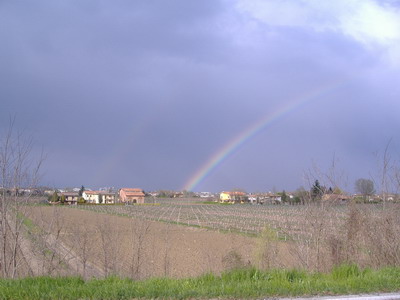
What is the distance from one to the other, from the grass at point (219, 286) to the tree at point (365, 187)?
6493 mm

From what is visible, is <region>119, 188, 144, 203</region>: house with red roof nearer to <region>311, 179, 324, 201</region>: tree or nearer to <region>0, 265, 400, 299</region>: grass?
<region>311, 179, 324, 201</region>: tree

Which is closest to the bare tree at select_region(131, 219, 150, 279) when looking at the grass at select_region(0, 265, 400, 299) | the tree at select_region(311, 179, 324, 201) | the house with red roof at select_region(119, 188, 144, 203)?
the house with red roof at select_region(119, 188, 144, 203)

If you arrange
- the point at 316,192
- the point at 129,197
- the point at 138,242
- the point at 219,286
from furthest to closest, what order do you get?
the point at 129,197 → the point at 138,242 → the point at 316,192 → the point at 219,286

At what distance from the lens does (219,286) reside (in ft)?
23.6

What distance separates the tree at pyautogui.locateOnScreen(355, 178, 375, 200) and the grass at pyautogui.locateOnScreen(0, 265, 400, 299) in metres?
6.49

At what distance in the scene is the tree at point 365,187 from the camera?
1471cm

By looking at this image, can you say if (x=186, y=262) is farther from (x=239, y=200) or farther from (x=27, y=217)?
(x=239, y=200)

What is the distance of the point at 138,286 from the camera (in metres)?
7.05

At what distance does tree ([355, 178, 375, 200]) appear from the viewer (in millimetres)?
14705

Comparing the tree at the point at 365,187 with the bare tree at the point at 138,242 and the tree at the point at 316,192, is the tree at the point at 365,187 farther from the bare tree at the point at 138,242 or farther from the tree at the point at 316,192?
the bare tree at the point at 138,242

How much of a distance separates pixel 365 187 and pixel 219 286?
10.0 meters

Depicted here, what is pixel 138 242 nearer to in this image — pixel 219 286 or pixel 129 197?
pixel 219 286

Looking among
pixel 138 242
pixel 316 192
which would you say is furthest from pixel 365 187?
pixel 138 242

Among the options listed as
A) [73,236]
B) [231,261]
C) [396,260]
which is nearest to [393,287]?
[396,260]
